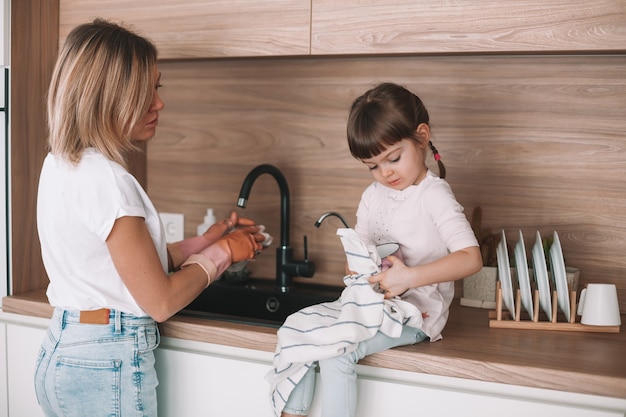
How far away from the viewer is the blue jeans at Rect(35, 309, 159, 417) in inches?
52.3

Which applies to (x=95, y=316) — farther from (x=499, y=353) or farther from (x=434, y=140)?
(x=434, y=140)

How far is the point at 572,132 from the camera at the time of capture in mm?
1658

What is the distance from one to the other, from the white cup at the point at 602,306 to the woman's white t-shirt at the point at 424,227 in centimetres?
29

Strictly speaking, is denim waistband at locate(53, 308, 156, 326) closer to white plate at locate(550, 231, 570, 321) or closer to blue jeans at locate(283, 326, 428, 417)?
blue jeans at locate(283, 326, 428, 417)

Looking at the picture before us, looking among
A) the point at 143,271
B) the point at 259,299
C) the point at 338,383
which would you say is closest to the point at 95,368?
the point at 143,271

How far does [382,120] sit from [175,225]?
929 millimetres

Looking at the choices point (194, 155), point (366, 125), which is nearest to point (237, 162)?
point (194, 155)

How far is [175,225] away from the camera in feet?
6.84

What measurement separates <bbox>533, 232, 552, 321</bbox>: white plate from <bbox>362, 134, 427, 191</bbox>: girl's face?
0.33 metres

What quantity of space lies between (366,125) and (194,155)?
0.82 meters

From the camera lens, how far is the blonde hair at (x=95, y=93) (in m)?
1.30

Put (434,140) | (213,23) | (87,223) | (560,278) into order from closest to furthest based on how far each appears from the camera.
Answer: (87,223)
(560,278)
(213,23)
(434,140)

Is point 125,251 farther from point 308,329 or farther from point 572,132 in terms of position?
point 572,132

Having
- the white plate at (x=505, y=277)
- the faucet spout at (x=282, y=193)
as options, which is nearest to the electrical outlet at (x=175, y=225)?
the faucet spout at (x=282, y=193)
